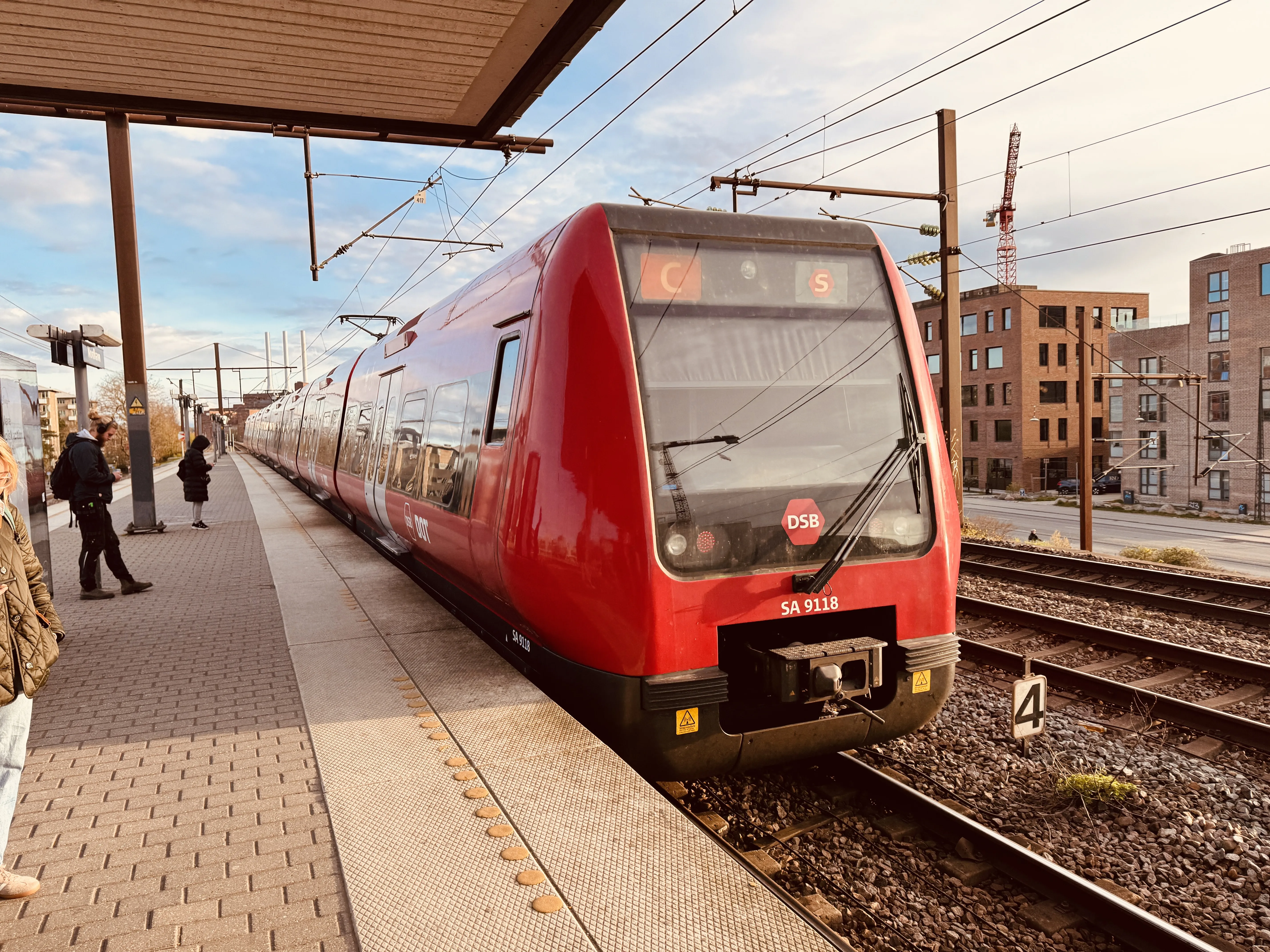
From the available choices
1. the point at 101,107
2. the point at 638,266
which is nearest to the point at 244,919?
the point at 638,266

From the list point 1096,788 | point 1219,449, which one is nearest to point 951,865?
point 1096,788

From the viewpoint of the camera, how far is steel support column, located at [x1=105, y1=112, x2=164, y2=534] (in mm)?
12539

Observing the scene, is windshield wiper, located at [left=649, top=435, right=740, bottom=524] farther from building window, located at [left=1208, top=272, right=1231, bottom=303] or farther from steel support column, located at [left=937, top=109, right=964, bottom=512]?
building window, located at [left=1208, top=272, right=1231, bottom=303]

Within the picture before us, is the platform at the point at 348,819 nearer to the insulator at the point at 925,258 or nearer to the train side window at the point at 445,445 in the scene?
the train side window at the point at 445,445

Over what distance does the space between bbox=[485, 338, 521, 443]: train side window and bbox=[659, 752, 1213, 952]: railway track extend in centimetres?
230

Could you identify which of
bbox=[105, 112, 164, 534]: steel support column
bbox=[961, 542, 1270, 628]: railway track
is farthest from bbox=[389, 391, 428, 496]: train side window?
bbox=[961, 542, 1270, 628]: railway track

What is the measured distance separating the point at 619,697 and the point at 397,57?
19.9 ft

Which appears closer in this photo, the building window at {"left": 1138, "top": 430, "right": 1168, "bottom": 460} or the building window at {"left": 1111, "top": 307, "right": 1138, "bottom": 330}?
the building window at {"left": 1138, "top": 430, "right": 1168, "bottom": 460}

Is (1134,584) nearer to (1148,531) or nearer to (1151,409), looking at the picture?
(1148,531)

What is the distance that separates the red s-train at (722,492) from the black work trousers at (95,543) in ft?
17.2

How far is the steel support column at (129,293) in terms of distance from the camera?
12.5 m

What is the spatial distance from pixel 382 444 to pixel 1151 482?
57.6m

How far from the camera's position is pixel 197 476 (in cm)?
1491

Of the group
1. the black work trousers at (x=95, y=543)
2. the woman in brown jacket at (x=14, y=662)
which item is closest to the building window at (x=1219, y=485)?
the black work trousers at (x=95, y=543)
